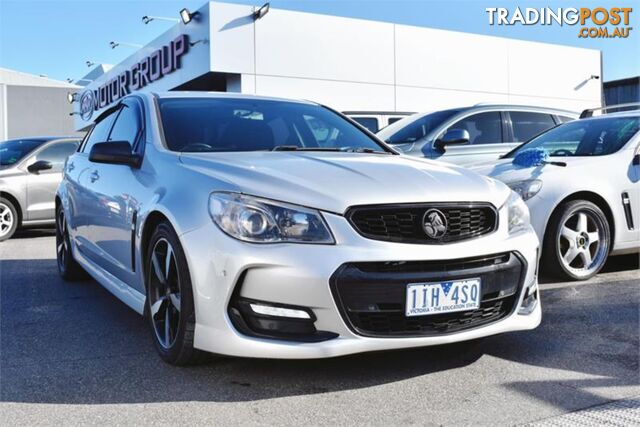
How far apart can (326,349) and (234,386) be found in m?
0.50

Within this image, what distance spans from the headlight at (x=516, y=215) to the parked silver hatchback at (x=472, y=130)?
158 inches

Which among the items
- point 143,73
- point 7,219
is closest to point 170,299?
point 7,219

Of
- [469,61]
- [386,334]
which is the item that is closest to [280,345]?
[386,334]

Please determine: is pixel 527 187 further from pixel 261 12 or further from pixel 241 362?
pixel 261 12

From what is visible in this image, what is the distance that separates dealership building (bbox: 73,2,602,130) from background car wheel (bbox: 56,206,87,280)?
11308 mm

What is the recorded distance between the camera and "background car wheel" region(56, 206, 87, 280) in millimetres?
5492

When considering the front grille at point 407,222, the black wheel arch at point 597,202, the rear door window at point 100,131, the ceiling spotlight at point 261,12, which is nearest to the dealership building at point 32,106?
the ceiling spotlight at point 261,12

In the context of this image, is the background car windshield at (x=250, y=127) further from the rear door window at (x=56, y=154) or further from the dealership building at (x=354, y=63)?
the dealership building at (x=354, y=63)

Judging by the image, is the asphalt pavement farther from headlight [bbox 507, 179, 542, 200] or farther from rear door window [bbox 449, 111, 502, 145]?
rear door window [bbox 449, 111, 502, 145]

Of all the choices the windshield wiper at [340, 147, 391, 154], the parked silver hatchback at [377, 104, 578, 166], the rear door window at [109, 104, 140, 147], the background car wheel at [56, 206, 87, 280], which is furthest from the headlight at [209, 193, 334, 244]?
the parked silver hatchback at [377, 104, 578, 166]

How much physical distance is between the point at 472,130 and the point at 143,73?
18.0 m

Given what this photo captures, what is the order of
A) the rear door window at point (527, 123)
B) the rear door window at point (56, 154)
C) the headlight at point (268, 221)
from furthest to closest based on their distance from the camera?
the rear door window at point (56, 154)
the rear door window at point (527, 123)
the headlight at point (268, 221)

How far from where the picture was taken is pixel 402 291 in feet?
9.13

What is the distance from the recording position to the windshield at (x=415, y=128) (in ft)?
25.7
